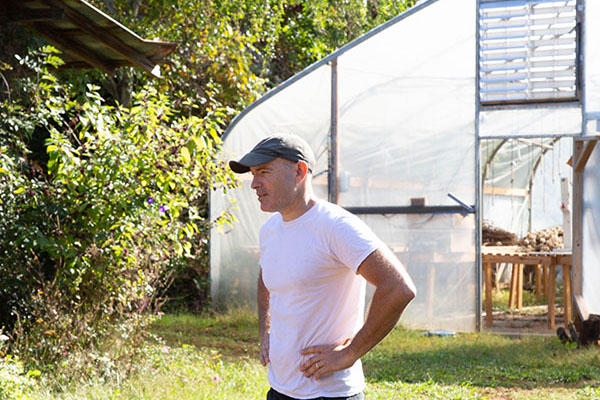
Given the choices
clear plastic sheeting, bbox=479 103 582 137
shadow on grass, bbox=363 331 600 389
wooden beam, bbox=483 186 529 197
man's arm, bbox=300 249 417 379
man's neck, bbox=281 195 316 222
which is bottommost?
shadow on grass, bbox=363 331 600 389

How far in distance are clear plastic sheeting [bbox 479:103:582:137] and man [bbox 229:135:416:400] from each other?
25.2ft

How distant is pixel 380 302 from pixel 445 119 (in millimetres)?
8017

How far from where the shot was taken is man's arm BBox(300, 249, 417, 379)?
264 centimetres

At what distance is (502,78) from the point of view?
10.2 metres

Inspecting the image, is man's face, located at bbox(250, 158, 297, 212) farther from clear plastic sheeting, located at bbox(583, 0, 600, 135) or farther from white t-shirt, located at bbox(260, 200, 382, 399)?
clear plastic sheeting, located at bbox(583, 0, 600, 135)

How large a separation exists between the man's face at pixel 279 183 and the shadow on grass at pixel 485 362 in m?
4.76

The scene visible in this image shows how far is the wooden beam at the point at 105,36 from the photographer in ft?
21.5

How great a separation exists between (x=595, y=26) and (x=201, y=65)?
5.83 meters

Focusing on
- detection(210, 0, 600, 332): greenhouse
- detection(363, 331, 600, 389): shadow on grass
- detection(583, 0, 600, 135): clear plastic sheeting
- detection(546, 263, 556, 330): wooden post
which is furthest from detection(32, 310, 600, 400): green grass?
detection(583, 0, 600, 135): clear plastic sheeting

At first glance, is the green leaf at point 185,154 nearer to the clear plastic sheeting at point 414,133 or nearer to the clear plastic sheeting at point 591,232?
the clear plastic sheeting at point 414,133

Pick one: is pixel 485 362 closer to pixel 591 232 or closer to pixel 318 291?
pixel 591 232

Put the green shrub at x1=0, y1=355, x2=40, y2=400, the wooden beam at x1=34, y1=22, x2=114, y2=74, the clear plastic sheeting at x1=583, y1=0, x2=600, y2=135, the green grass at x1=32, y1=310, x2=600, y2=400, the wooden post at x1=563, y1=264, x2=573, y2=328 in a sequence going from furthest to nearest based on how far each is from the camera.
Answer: the wooden post at x1=563, y1=264, x2=573, y2=328
the clear plastic sheeting at x1=583, y1=0, x2=600, y2=135
the wooden beam at x1=34, y1=22, x2=114, y2=74
the green grass at x1=32, y1=310, x2=600, y2=400
the green shrub at x1=0, y1=355, x2=40, y2=400

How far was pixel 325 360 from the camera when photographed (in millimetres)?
2760

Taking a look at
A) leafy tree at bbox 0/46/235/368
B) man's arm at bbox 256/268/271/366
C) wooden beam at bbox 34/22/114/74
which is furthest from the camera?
wooden beam at bbox 34/22/114/74
